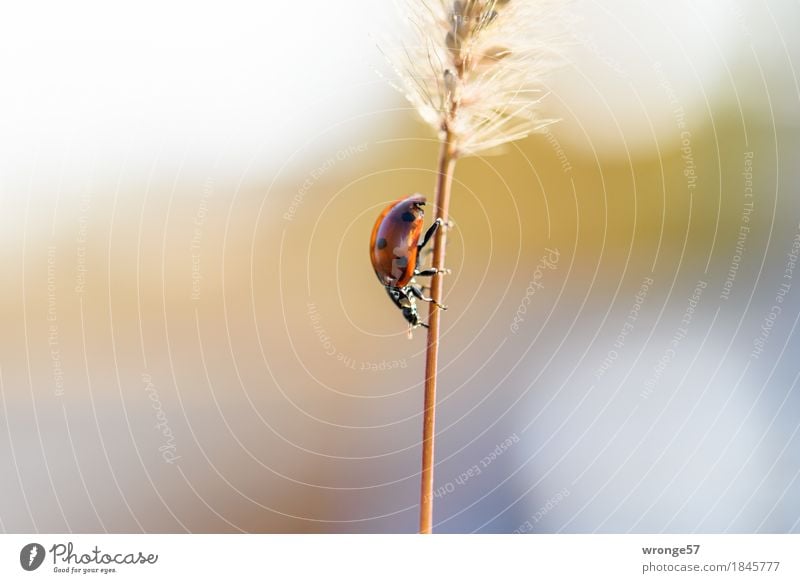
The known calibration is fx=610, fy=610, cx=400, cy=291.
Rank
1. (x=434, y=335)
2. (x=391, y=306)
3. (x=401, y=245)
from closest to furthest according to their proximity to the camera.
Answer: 1. (x=434, y=335)
2. (x=401, y=245)
3. (x=391, y=306)

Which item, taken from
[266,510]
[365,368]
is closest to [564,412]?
[365,368]

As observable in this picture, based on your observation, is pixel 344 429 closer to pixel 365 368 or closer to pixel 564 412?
pixel 365 368

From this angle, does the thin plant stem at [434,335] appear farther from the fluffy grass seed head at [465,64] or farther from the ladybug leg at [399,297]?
the ladybug leg at [399,297]

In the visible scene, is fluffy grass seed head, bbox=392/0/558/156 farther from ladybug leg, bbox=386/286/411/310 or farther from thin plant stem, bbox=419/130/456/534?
ladybug leg, bbox=386/286/411/310

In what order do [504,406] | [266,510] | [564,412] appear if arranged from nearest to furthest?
[266,510] → [564,412] → [504,406]

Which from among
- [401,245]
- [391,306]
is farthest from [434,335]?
[391,306]

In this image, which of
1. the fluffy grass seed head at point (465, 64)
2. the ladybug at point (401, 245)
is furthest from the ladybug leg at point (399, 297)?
the fluffy grass seed head at point (465, 64)

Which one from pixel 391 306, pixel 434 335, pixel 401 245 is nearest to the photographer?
pixel 434 335

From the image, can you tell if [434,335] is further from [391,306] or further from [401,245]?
[391,306]
